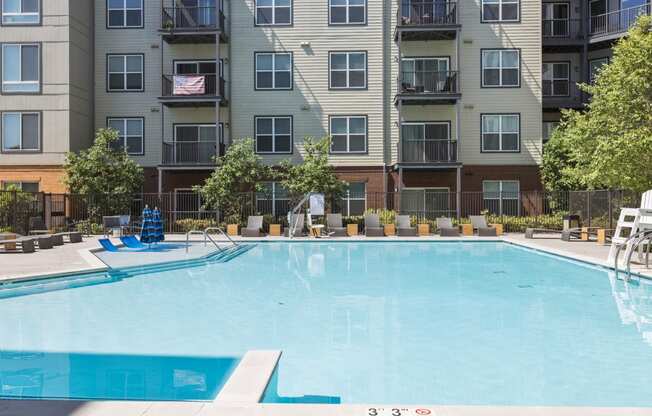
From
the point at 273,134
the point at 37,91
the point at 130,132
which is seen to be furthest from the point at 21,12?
the point at 273,134

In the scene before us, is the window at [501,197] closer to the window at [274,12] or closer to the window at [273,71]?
the window at [273,71]

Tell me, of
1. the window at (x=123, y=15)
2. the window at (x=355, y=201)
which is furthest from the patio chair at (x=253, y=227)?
the window at (x=123, y=15)

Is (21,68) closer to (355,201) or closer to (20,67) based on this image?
(20,67)

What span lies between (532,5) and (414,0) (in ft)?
19.4

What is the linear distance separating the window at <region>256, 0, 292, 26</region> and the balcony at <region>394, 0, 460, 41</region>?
5596 millimetres

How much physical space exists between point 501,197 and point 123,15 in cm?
2123

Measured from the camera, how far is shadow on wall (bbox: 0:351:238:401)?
4.80 m

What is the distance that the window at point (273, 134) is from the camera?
28.2 meters

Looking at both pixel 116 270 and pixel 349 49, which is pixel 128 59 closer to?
pixel 349 49

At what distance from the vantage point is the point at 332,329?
24.4 feet

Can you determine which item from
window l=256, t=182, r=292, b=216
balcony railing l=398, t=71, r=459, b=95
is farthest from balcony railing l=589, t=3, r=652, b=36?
window l=256, t=182, r=292, b=216

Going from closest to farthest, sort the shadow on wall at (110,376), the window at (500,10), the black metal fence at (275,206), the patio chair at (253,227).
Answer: the shadow on wall at (110,376), the black metal fence at (275,206), the patio chair at (253,227), the window at (500,10)

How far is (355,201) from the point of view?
92.2 ft

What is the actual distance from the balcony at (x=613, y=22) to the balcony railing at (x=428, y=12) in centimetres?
752
